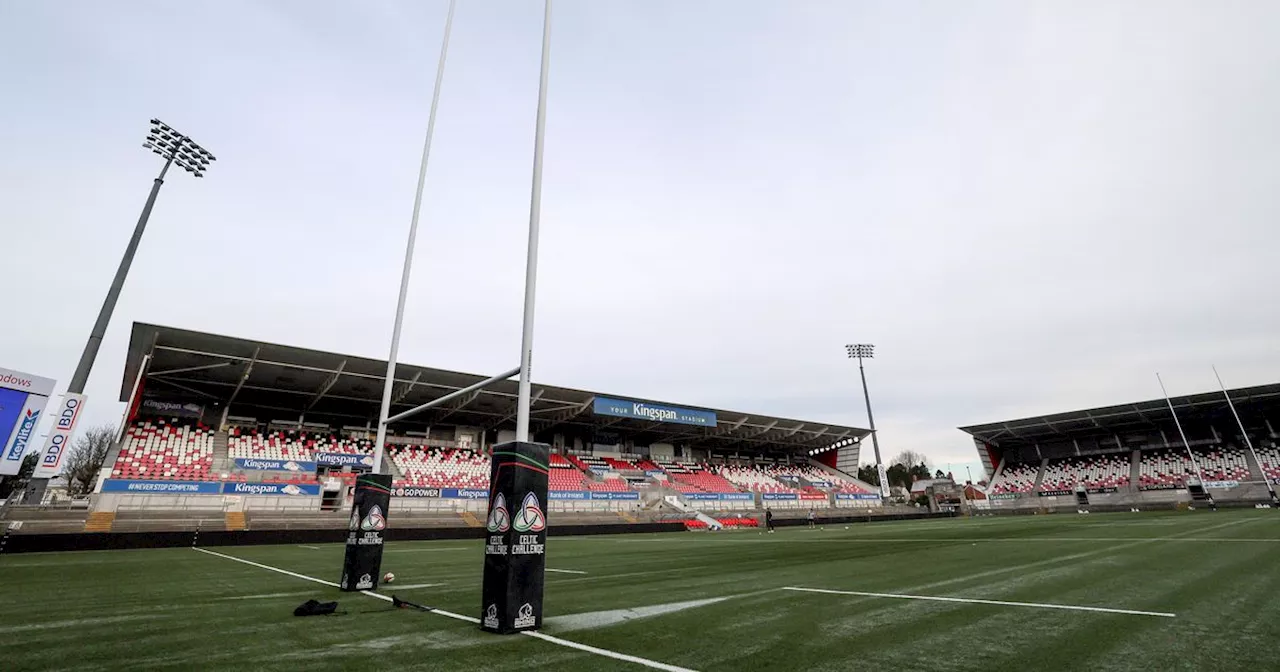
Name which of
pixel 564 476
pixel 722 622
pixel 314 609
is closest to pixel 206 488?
pixel 564 476

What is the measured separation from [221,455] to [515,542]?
116 ft

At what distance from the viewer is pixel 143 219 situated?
21.1m

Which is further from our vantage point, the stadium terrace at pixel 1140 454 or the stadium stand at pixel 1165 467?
the stadium stand at pixel 1165 467

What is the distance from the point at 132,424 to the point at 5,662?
3733 centimetres

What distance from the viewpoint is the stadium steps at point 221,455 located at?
96.2ft

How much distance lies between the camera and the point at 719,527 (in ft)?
124

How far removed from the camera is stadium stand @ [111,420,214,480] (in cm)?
2712

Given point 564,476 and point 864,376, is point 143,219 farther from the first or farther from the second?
point 864,376

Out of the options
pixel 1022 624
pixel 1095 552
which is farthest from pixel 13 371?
pixel 1095 552

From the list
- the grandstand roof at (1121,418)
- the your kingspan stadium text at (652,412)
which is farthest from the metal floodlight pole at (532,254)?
the grandstand roof at (1121,418)

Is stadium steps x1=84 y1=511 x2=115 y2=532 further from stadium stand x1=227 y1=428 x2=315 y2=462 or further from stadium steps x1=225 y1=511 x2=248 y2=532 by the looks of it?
stadium stand x1=227 y1=428 x2=315 y2=462

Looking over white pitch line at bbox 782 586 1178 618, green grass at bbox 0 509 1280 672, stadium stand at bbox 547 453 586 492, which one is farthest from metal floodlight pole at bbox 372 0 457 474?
stadium stand at bbox 547 453 586 492

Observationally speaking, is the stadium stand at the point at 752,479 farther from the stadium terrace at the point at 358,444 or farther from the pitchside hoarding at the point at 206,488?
the pitchside hoarding at the point at 206,488

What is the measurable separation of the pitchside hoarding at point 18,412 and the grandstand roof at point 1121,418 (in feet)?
233
